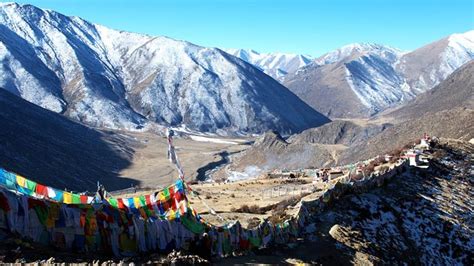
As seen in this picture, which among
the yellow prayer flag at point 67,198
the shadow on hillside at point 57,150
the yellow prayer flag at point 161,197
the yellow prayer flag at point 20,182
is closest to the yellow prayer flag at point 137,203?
the yellow prayer flag at point 161,197

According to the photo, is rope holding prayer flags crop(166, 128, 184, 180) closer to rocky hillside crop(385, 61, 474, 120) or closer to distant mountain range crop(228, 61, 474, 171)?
distant mountain range crop(228, 61, 474, 171)

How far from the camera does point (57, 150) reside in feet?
292

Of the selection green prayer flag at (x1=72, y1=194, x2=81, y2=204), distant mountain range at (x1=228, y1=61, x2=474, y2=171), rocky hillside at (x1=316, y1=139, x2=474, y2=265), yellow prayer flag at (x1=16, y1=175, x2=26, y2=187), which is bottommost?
rocky hillside at (x1=316, y1=139, x2=474, y2=265)

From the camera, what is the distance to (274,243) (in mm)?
17922

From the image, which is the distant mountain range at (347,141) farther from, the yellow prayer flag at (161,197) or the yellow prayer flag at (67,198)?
the yellow prayer flag at (67,198)

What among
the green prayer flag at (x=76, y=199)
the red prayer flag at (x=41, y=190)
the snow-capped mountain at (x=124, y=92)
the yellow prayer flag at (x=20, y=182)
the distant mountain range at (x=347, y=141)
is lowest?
the green prayer flag at (x=76, y=199)

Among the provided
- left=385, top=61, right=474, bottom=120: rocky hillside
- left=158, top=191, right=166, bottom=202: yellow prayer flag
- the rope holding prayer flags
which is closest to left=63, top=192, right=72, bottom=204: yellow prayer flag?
the rope holding prayer flags

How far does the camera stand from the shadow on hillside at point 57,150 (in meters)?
72.8

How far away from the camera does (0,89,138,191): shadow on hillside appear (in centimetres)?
7281

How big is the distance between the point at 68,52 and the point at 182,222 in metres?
189

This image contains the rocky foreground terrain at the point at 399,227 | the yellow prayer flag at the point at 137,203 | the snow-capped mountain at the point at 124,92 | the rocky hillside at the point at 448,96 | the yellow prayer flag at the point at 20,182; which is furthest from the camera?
the rocky hillside at the point at 448,96

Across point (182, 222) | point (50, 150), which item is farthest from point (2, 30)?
point (182, 222)

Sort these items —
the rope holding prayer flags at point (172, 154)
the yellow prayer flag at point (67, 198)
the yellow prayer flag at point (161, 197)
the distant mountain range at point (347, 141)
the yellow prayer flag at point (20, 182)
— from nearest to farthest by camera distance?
the yellow prayer flag at point (20, 182), the yellow prayer flag at point (67, 198), the rope holding prayer flags at point (172, 154), the yellow prayer flag at point (161, 197), the distant mountain range at point (347, 141)

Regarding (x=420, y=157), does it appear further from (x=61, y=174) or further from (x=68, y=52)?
(x=68, y=52)
